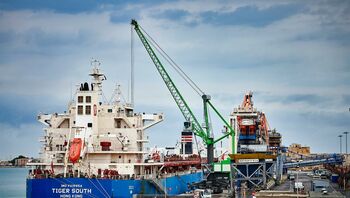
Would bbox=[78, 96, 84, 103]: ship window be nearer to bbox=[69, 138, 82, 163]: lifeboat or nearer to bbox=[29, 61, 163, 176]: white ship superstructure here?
bbox=[29, 61, 163, 176]: white ship superstructure

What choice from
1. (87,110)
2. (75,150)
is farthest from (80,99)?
(75,150)

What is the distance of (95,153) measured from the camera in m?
68.4

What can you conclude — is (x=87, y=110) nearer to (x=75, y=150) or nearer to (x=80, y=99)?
(x=80, y=99)

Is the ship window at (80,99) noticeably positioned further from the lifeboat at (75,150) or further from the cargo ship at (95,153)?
the lifeboat at (75,150)

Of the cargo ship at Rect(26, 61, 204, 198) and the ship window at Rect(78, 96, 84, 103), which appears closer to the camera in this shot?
the cargo ship at Rect(26, 61, 204, 198)

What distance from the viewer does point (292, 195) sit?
66500 millimetres

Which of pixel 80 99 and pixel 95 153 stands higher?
pixel 80 99

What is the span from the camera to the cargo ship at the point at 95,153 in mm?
63375

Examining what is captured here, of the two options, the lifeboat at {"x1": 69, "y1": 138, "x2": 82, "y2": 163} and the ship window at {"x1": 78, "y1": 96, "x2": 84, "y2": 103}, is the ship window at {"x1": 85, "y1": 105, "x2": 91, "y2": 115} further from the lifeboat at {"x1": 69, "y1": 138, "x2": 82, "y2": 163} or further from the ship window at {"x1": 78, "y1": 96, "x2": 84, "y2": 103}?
the lifeboat at {"x1": 69, "y1": 138, "x2": 82, "y2": 163}

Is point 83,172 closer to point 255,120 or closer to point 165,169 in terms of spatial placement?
point 165,169

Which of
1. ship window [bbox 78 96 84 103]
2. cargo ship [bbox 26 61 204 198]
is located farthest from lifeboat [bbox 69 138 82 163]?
ship window [bbox 78 96 84 103]

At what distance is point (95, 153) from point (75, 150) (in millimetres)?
2878

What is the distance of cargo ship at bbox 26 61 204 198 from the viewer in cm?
6338

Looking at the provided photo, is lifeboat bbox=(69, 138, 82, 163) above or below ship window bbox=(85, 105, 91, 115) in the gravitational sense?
below
